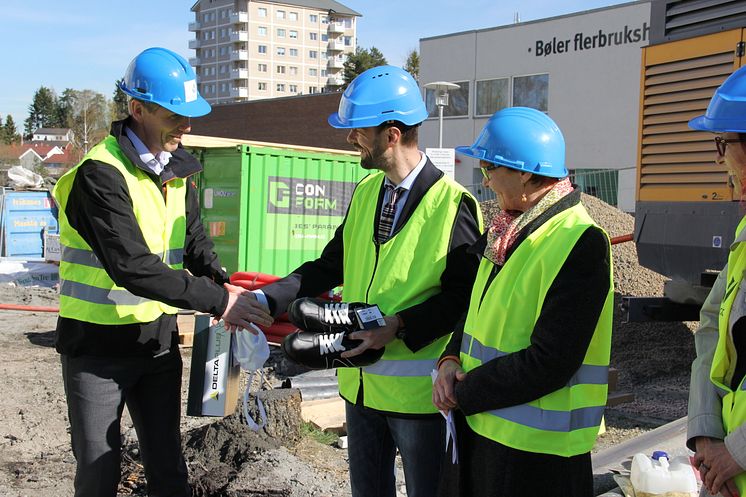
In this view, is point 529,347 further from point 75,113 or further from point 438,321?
point 75,113

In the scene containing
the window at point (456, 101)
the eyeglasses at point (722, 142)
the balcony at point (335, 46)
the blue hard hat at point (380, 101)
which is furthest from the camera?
the balcony at point (335, 46)

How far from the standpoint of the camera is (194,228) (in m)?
3.79

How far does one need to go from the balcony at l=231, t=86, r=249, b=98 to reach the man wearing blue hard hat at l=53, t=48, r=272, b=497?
107 m

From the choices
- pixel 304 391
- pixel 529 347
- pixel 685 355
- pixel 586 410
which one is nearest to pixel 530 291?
pixel 529 347

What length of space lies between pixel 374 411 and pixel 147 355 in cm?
103

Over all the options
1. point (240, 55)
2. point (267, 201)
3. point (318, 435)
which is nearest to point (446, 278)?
point (318, 435)

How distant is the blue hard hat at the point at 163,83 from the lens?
3.29m

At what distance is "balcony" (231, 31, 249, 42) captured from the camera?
346ft

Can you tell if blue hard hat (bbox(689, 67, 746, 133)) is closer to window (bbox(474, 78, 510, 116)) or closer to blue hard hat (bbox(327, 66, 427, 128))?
blue hard hat (bbox(327, 66, 427, 128))

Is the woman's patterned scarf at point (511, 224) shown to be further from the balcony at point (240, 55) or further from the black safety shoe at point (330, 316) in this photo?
the balcony at point (240, 55)

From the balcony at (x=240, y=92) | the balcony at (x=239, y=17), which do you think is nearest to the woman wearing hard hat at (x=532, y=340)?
the balcony at (x=240, y=92)

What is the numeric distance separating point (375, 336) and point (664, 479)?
1981 mm

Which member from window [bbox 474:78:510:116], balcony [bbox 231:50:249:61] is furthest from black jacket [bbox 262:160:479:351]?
balcony [bbox 231:50:249:61]

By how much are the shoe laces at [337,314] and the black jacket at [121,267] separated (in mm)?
619
